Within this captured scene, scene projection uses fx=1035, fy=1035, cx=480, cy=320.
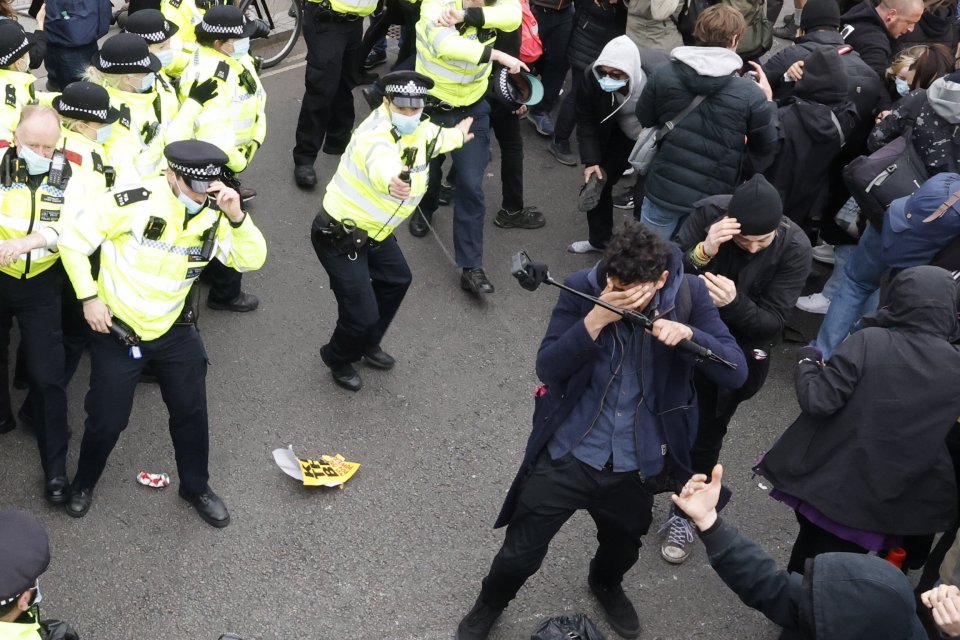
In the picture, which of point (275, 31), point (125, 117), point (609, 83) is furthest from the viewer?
point (275, 31)

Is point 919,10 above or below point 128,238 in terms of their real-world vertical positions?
above

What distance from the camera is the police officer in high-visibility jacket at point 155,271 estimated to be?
Result: 4.41 m

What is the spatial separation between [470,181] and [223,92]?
5.50ft

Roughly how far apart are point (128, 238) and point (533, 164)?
4672mm

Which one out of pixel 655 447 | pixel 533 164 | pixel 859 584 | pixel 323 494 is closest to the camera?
pixel 859 584

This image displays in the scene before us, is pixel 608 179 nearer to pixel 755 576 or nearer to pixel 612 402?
pixel 612 402

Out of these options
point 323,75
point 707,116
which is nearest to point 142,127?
point 323,75

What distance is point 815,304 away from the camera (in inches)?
283

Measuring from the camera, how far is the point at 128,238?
446 centimetres

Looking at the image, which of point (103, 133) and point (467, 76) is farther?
point (467, 76)

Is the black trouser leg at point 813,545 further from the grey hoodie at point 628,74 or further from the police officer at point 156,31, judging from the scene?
the police officer at point 156,31

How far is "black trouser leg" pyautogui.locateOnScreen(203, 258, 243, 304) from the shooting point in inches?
253

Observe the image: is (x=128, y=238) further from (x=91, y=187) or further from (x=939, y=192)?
(x=939, y=192)

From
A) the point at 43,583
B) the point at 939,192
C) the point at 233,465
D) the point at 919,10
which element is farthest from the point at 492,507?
the point at 919,10
